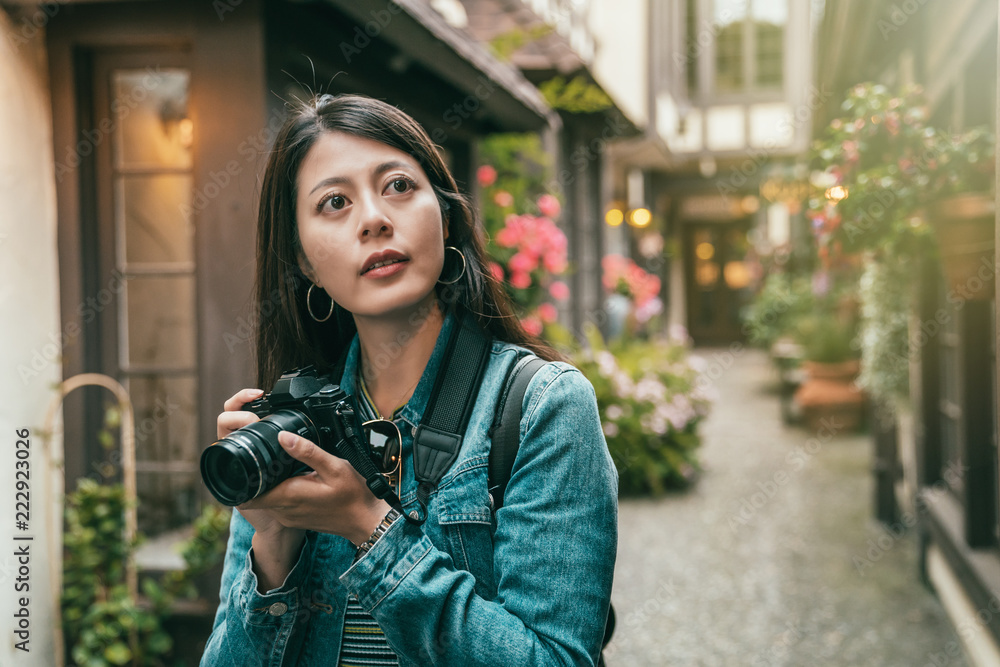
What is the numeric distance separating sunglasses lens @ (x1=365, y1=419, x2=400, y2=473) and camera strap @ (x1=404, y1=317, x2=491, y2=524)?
38mm

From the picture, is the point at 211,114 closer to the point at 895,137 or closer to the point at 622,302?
the point at 895,137

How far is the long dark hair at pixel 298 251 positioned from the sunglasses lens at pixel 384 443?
0.28 meters

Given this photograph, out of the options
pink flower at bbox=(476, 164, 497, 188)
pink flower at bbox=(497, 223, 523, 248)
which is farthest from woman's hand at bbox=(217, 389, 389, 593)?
pink flower at bbox=(476, 164, 497, 188)

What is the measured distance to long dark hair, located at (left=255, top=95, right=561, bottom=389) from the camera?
1.28 m

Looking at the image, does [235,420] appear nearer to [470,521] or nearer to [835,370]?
[470,521]

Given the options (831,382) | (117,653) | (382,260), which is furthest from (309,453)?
(831,382)

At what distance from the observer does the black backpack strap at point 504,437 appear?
1.19 meters

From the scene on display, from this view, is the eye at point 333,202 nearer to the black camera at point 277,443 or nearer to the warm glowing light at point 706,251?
the black camera at point 277,443

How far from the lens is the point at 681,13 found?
1465 cm

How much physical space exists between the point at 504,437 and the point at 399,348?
264 mm

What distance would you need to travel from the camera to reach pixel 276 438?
3.42ft

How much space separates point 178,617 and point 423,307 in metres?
2.18

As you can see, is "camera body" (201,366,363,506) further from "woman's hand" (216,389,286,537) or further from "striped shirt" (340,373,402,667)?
"striped shirt" (340,373,402,667)

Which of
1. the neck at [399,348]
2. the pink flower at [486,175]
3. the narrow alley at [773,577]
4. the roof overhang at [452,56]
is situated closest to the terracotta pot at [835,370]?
→ the narrow alley at [773,577]
